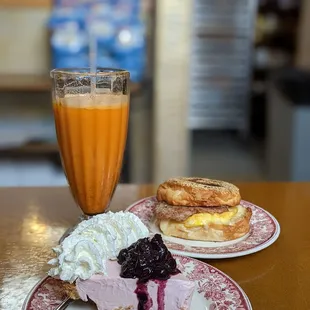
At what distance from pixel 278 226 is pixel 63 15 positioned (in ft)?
7.07

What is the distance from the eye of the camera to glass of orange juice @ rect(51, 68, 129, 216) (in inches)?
40.1

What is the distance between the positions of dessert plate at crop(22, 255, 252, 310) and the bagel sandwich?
0.14 metres

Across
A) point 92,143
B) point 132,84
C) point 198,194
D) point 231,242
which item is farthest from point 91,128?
point 132,84

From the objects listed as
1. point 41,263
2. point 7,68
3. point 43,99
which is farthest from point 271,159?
point 41,263

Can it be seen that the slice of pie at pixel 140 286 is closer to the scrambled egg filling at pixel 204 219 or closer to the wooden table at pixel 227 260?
the wooden table at pixel 227 260

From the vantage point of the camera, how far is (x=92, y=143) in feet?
3.41

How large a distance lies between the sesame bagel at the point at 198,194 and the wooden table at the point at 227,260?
0.39ft

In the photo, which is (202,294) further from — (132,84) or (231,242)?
(132,84)

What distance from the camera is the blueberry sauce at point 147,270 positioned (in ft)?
2.51

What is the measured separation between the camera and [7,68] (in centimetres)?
304

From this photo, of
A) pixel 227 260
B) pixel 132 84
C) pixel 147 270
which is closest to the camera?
pixel 147 270

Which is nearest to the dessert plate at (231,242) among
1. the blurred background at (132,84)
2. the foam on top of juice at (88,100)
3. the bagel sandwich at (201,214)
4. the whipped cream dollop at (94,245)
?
the bagel sandwich at (201,214)

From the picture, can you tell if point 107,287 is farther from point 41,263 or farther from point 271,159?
point 271,159

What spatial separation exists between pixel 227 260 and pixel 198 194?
136mm
